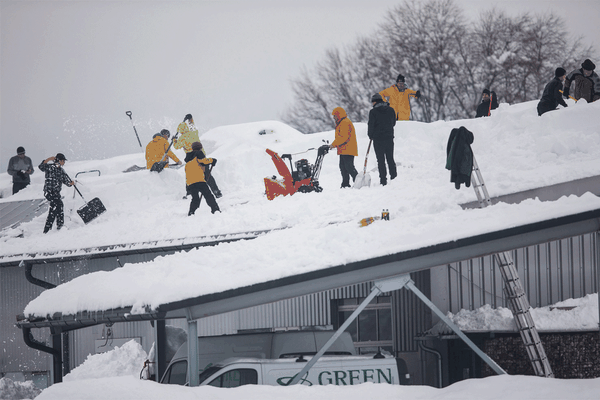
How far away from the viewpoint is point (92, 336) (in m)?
17.2

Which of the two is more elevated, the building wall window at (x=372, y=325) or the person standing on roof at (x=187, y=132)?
the person standing on roof at (x=187, y=132)

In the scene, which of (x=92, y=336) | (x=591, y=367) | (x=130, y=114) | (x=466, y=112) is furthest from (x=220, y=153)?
(x=466, y=112)

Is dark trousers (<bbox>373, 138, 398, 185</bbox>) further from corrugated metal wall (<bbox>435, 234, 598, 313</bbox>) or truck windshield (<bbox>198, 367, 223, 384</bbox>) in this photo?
truck windshield (<bbox>198, 367, 223, 384</bbox>)

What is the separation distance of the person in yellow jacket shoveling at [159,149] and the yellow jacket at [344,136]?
20.5ft

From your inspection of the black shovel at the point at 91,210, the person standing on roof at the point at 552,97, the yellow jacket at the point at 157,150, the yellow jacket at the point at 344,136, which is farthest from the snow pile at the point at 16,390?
the person standing on roof at the point at 552,97

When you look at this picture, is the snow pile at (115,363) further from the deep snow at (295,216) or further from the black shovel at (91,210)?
the black shovel at (91,210)

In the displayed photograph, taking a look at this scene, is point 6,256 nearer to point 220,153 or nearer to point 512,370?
point 220,153

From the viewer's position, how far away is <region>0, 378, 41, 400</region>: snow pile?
1550 cm

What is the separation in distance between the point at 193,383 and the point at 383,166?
27.2 ft

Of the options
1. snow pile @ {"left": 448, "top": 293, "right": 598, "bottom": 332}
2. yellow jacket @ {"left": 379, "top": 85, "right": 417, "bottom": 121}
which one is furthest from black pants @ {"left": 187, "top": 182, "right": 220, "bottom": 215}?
yellow jacket @ {"left": 379, "top": 85, "right": 417, "bottom": 121}

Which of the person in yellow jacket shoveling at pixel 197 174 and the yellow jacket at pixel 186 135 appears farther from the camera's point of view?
the yellow jacket at pixel 186 135

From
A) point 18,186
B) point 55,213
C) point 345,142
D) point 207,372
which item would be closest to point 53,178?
point 55,213

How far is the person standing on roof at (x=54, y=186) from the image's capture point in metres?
17.7

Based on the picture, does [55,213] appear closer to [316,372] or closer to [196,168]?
[196,168]
